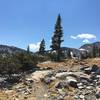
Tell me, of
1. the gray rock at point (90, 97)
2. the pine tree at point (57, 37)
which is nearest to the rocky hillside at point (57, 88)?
the gray rock at point (90, 97)

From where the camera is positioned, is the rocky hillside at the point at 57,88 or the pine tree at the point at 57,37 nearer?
the rocky hillside at the point at 57,88

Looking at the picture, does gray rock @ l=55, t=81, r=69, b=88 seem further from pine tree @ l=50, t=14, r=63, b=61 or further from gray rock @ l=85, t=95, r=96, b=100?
pine tree @ l=50, t=14, r=63, b=61

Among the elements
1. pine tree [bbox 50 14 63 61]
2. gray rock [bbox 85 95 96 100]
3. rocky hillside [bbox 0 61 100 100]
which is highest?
pine tree [bbox 50 14 63 61]

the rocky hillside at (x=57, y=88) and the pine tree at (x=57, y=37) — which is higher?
the pine tree at (x=57, y=37)

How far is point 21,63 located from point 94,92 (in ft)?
66.3

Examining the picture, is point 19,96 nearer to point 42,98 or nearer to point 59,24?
point 42,98

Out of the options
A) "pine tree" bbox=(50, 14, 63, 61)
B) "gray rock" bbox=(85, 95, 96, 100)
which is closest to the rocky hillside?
"gray rock" bbox=(85, 95, 96, 100)

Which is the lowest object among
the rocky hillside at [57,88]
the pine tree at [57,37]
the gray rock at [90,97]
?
the gray rock at [90,97]

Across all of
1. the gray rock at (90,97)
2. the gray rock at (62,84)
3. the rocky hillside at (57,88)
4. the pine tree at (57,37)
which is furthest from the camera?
the pine tree at (57,37)

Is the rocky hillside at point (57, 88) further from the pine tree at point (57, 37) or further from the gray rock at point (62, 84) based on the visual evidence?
the pine tree at point (57, 37)

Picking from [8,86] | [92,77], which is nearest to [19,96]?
[8,86]

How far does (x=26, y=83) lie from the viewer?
3319 cm

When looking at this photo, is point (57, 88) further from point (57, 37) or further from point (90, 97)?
point (57, 37)

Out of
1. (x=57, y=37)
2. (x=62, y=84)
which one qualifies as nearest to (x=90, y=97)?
(x=62, y=84)
